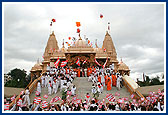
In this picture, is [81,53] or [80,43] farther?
[80,43]

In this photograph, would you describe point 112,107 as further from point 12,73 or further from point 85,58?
point 12,73

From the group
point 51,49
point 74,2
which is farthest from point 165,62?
point 51,49

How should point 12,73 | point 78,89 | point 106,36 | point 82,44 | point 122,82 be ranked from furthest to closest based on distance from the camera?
point 12,73, point 106,36, point 82,44, point 122,82, point 78,89

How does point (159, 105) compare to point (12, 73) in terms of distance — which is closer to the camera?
point (159, 105)

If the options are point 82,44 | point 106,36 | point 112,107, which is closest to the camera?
point 112,107

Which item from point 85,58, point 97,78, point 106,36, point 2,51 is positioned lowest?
point 97,78

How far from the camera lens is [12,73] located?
43.9 m

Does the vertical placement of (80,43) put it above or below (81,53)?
above

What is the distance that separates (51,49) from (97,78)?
19.0 meters

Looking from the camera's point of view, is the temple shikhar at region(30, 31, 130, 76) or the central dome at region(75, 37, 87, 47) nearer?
the temple shikhar at region(30, 31, 130, 76)

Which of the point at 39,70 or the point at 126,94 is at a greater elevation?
the point at 39,70

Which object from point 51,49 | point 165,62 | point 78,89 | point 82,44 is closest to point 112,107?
point 165,62

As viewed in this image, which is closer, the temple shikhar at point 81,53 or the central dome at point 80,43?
the temple shikhar at point 81,53

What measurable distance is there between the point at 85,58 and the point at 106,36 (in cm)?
1345
